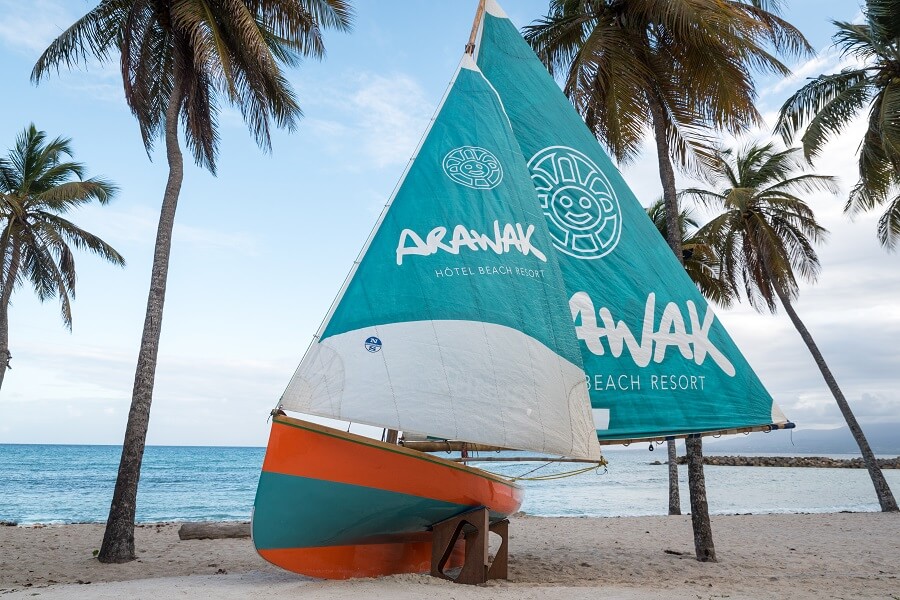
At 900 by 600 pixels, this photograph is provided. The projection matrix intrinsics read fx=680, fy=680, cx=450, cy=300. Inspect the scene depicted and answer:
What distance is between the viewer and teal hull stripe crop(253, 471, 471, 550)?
5547 mm

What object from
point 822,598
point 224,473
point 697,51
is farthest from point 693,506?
point 224,473

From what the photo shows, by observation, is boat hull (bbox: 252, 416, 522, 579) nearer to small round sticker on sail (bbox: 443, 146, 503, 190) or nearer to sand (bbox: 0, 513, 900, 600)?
sand (bbox: 0, 513, 900, 600)

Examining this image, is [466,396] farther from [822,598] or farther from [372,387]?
[822,598]

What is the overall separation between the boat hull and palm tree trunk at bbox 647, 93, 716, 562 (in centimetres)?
402

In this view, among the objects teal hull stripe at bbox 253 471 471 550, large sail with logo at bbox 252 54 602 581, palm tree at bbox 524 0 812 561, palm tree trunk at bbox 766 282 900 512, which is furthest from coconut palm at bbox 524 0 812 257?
palm tree trunk at bbox 766 282 900 512

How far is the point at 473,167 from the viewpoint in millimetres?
7055

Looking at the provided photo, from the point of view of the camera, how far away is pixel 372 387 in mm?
5684

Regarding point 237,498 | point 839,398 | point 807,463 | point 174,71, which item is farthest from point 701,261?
point 807,463

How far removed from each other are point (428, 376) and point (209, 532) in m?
8.32

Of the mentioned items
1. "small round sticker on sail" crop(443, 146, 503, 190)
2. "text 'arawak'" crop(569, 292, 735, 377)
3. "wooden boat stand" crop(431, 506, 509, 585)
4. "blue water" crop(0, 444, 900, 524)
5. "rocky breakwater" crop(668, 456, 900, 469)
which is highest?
"small round sticker on sail" crop(443, 146, 503, 190)

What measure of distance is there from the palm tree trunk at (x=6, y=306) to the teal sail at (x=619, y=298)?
16.3 meters

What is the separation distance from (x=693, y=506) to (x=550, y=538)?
3.59m

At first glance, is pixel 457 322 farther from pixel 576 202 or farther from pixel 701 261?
pixel 701 261

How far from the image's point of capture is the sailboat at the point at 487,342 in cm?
571
